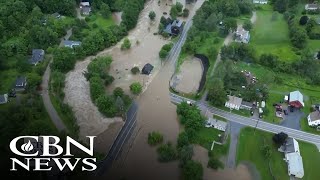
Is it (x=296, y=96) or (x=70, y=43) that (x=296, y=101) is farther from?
(x=70, y=43)

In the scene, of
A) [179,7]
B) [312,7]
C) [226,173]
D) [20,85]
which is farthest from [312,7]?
[20,85]

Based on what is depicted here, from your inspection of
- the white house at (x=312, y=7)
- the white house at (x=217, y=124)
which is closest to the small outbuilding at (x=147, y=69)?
the white house at (x=217, y=124)

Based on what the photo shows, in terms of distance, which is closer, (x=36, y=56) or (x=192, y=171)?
(x=192, y=171)

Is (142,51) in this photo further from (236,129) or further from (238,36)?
(236,129)

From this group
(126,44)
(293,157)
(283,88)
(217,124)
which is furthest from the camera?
(126,44)

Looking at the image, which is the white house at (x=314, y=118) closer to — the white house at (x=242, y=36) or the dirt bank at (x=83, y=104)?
the white house at (x=242, y=36)

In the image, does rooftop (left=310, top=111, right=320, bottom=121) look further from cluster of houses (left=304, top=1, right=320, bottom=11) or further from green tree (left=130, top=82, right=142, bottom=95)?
cluster of houses (left=304, top=1, right=320, bottom=11)
